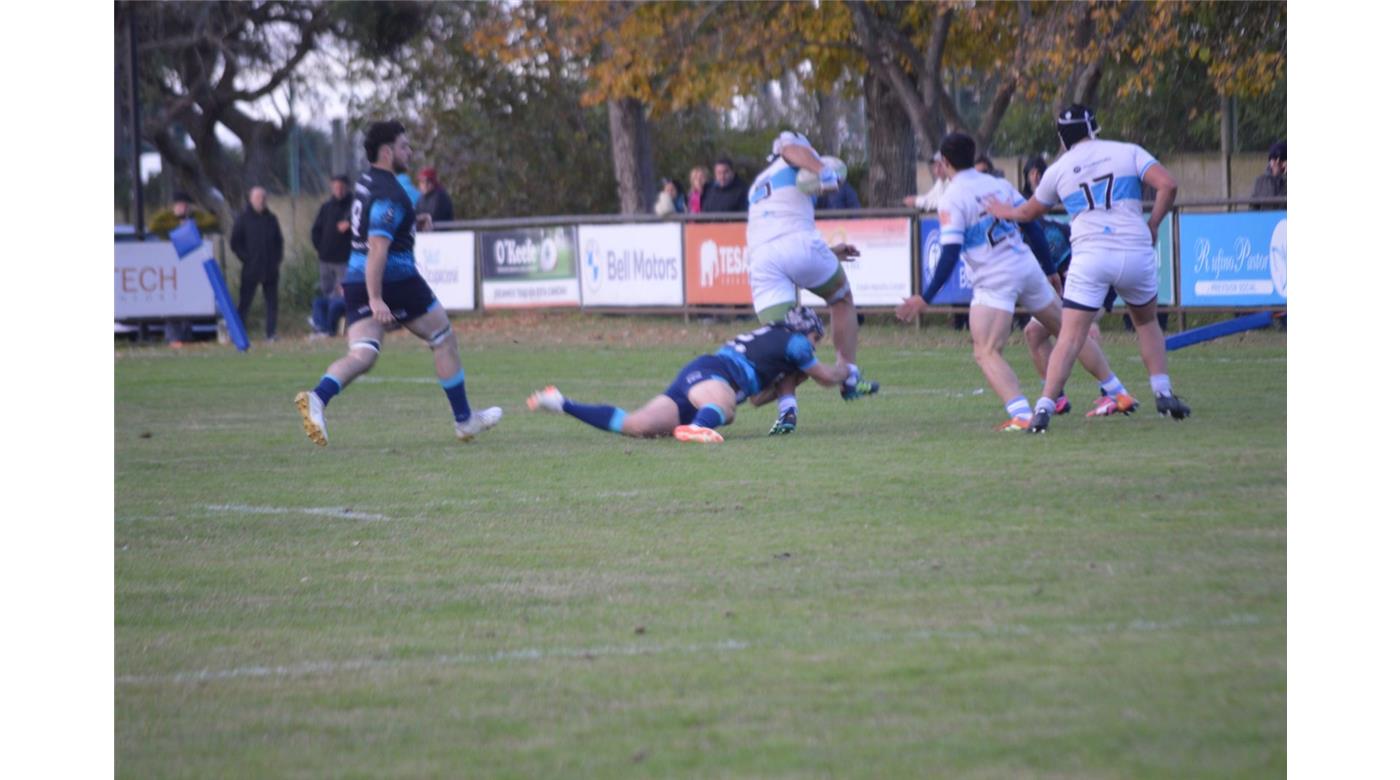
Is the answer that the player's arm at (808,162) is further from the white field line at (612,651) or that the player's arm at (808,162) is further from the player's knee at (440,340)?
the white field line at (612,651)

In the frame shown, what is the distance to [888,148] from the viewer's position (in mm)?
26547

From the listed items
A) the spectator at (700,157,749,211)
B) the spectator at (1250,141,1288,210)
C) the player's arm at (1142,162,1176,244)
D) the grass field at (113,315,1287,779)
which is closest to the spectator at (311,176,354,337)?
the spectator at (700,157,749,211)

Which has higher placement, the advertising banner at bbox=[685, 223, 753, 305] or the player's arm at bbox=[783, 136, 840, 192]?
the player's arm at bbox=[783, 136, 840, 192]

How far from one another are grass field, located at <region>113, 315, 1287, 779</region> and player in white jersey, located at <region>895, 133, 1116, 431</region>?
46 centimetres

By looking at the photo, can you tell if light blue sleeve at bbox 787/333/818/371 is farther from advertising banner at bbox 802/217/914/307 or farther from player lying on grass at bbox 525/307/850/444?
advertising banner at bbox 802/217/914/307

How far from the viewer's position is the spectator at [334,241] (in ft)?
73.0

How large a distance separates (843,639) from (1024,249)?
5838 mm

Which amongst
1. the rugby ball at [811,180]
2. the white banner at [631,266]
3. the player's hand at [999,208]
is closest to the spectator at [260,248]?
the white banner at [631,266]

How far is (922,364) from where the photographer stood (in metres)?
16.6

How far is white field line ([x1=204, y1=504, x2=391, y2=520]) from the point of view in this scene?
8281 mm

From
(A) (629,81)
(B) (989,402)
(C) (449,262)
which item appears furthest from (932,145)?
(B) (989,402)

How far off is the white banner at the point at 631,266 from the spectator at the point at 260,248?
388cm

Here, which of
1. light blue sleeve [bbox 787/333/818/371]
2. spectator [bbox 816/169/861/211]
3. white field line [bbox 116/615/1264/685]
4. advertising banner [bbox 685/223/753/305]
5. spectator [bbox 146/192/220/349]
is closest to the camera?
white field line [bbox 116/615/1264/685]

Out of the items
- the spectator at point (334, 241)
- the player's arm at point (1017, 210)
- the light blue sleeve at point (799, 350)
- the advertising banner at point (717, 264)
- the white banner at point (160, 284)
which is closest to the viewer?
the player's arm at point (1017, 210)
